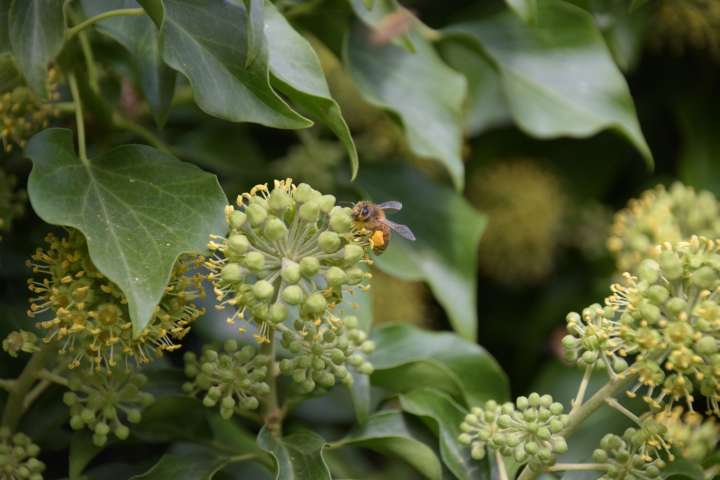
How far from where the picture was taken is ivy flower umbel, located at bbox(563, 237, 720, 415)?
1027mm

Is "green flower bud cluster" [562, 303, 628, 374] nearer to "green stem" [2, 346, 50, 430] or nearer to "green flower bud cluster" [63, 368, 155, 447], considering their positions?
"green flower bud cluster" [63, 368, 155, 447]

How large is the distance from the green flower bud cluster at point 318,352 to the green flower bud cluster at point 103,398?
0.68 ft

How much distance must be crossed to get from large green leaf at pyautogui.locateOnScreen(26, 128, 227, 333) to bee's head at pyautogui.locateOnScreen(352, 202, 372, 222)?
158 mm

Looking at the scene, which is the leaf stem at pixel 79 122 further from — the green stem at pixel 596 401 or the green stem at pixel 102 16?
the green stem at pixel 596 401

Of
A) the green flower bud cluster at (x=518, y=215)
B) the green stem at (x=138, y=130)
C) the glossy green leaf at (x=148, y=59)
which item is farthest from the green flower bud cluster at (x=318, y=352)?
the green flower bud cluster at (x=518, y=215)

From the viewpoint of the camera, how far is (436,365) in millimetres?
1386

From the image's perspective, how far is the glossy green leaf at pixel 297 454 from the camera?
1.18 m

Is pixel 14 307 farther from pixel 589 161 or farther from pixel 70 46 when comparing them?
pixel 589 161

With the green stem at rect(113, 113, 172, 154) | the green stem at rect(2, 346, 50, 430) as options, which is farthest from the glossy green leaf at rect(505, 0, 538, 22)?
the green stem at rect(2, 346, 50, 430)

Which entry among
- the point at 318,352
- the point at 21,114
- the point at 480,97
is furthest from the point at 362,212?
the point at 480,97

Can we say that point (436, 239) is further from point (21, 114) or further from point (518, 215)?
point (21, 114)

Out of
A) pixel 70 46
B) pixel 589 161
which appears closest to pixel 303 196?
pixel 70 46

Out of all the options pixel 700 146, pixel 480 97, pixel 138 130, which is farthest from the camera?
pixel 700 146

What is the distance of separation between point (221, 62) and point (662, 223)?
2.80 feet
